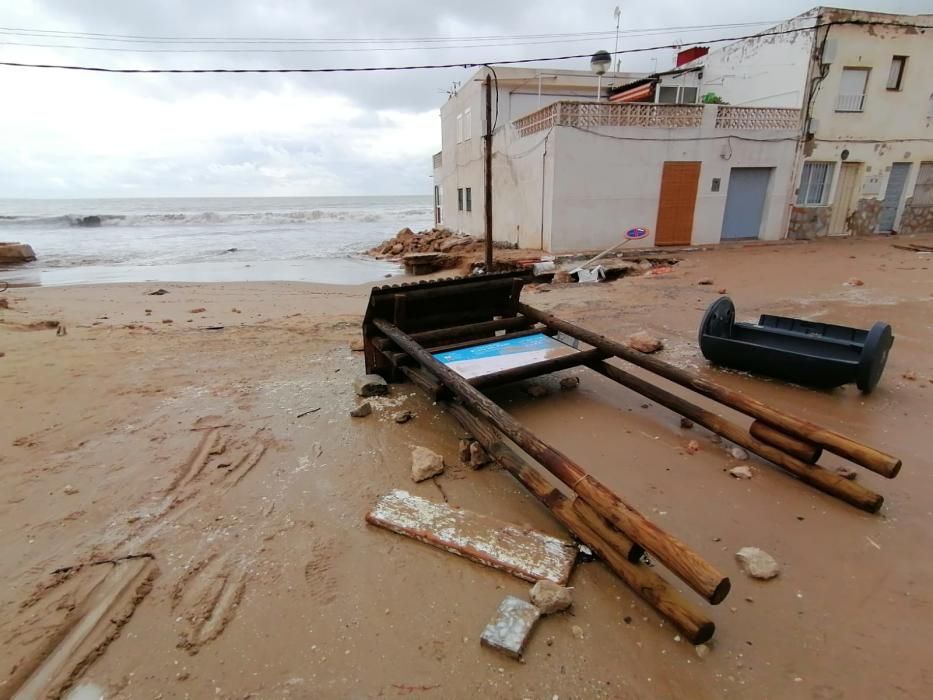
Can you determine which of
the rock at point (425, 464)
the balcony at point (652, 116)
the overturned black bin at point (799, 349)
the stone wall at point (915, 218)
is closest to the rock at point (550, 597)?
the rock at point (425, 464)

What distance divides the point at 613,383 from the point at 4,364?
629cm

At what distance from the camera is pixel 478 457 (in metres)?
3.13

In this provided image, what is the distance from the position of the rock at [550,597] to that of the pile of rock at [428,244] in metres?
16.2

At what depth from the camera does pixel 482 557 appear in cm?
227

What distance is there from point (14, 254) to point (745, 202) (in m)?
27.2

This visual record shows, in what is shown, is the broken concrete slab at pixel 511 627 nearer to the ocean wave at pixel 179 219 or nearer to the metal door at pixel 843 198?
the metal door at pixel 843 198

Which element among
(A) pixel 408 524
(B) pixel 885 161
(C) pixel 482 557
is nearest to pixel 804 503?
(C) pixel 482 557

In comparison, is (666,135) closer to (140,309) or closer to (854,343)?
(854,343)

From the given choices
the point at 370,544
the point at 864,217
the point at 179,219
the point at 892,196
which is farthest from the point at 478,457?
the point at 179,219

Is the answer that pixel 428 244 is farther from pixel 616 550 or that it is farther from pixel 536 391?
pixel 616 550

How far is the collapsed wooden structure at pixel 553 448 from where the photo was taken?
75.0 inches

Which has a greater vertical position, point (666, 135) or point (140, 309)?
point (666, 135)

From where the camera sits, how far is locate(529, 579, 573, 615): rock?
1969 mm

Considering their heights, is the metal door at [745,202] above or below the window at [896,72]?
below
